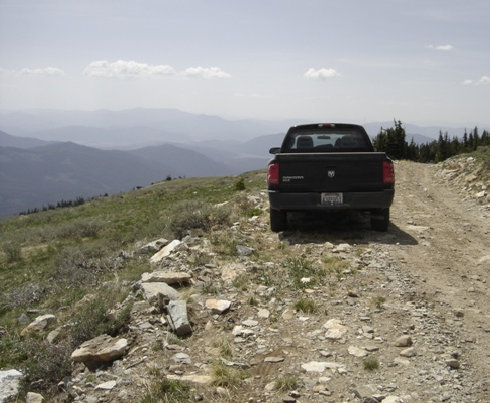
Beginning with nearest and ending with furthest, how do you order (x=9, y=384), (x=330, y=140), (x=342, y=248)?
(x=9, y=384) → (x=342, y=248) → (x=330, y=140)

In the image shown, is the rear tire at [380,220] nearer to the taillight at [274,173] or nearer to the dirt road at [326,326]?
the dirt road at [326,326]

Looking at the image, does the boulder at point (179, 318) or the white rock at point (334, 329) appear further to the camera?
the boulder at point (179, 318)

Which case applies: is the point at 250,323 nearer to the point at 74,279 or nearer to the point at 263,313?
the point at 263,313

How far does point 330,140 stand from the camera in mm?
11242

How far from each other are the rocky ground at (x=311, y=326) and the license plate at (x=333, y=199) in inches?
32.0

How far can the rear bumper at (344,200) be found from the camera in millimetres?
9305

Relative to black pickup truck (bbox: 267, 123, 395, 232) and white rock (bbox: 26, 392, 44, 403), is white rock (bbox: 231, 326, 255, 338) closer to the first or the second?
white rock (bbox: 26, 392, 44, 403)

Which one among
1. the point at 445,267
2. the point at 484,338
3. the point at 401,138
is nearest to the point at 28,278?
the point at 445,267

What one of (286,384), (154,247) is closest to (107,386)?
(286,384)

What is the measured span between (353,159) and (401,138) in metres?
45.0

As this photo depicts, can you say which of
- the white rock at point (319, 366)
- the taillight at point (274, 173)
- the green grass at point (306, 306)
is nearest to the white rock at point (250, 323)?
the green grass at point (306, 306)

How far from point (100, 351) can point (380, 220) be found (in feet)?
22.6

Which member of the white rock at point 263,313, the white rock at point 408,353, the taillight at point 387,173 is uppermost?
the taillight at point 387,173

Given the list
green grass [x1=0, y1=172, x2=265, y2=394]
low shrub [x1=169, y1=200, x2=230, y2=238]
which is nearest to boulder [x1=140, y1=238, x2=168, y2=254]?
green grass [x1=0, y1=172, x2=265, y2=394]
